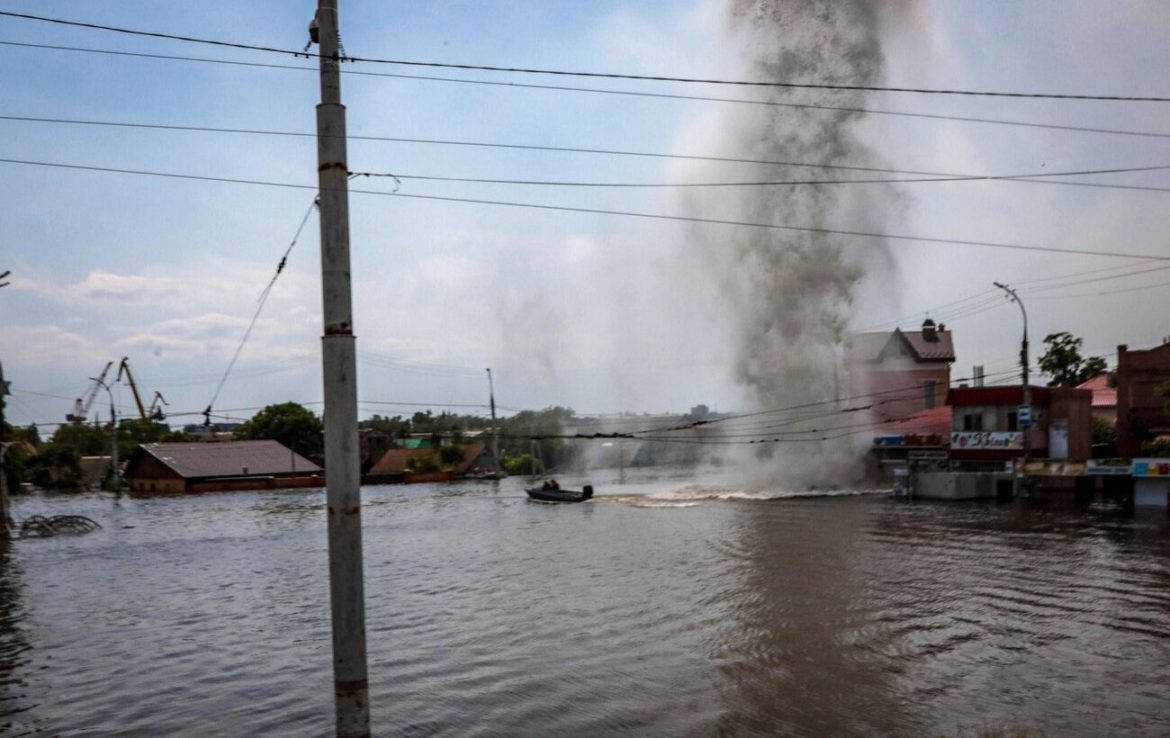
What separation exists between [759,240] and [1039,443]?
98.8ft

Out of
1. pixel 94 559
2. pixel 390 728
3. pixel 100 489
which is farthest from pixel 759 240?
pixel 100 489

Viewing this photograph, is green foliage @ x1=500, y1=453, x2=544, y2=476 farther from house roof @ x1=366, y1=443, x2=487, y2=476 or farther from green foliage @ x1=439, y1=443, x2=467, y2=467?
green foliage @ x1=439, y1=443, x2=467, y2=467

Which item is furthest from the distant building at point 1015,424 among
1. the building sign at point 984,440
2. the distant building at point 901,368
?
the distant building at point 901,368

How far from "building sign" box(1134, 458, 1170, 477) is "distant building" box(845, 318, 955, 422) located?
1329 inches

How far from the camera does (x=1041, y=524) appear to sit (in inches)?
1838

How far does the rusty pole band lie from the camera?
7938 millimetres

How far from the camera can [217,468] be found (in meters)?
106

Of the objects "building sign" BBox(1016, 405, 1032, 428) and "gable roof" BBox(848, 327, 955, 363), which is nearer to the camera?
"building sign" BBox(1016, 405, 1032, 428)

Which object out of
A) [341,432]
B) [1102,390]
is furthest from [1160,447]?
[341,432]

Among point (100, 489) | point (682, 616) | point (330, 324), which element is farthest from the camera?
point (100, 489)

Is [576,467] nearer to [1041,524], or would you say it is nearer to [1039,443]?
[1039,443]

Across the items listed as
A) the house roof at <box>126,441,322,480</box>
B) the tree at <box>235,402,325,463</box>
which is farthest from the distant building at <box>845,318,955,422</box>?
the tree at <box>235,402,325,463</box>

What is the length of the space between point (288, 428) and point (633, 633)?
4222 inches

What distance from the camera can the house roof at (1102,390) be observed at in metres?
73.9
